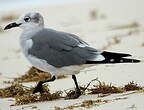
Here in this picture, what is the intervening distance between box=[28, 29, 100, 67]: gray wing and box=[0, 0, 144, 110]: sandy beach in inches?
18.1

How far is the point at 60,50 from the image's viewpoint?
20.8 ft

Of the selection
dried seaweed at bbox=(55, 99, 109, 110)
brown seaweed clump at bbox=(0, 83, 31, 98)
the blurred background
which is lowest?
the blurred background

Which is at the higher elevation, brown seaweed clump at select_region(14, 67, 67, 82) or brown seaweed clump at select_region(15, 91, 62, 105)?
brown seaweed clump at select_region(15, 91, 62, 105)

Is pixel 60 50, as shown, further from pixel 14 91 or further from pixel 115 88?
pixel 14 91

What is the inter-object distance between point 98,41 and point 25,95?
4426mm

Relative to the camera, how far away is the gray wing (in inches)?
245

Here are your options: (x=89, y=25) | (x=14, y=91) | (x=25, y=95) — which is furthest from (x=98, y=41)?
(x=25, y=95)

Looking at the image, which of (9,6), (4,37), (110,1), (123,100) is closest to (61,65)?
(123,100)

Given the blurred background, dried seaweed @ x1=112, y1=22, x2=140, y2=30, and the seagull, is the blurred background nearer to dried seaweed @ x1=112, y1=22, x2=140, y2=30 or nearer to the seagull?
dried seaweed @ x1=112, y1=22, x2=140, y2=30

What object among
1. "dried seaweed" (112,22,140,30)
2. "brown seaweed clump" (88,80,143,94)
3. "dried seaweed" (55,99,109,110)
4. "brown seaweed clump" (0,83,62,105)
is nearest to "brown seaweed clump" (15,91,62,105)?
"brown seaweed clump" (0,83,62,105)

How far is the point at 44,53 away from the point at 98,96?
0.82 metres

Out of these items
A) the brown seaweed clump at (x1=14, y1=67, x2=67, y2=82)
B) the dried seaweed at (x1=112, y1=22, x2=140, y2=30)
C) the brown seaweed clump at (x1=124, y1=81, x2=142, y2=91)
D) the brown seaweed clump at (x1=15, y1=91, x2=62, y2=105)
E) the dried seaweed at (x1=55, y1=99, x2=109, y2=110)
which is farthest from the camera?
the dried seaweed at (x1=112, y1=22, x2=140, y2=30)

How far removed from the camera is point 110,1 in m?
18.2

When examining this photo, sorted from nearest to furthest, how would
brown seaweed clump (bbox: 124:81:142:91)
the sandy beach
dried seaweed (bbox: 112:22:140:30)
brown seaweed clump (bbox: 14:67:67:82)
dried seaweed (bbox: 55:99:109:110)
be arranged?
dried seaweed (bbox: 55:99:109:110) → the sandy beach → brown seaweed clump (bbox: 124:81:142:91) → brown seaweed clump (bbox: 14:67:67:82) → dried seaweed (bbox: 112:22:140:30)
